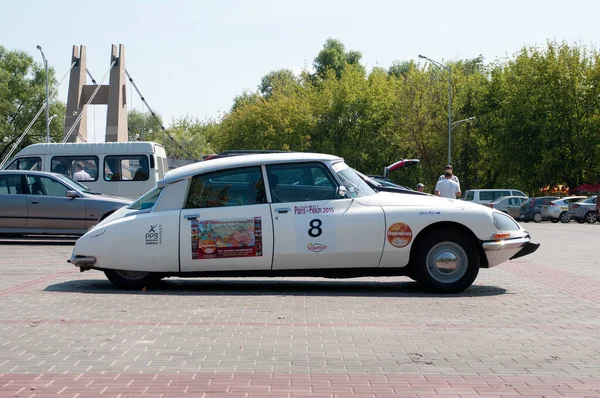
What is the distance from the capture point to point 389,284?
36.6 feet

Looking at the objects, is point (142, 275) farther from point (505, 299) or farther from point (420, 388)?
point (420, 388)

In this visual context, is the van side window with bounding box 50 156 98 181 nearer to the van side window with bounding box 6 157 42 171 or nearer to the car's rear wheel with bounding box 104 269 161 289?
the van side window with bounding box 6 157 42 171

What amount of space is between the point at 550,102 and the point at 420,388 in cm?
5166

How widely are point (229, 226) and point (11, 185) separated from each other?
10.8 meters

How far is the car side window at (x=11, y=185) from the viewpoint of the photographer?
19.1 metres

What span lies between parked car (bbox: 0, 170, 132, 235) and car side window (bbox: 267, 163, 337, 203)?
9.38m

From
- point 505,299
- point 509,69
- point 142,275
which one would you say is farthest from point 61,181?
point 509,69

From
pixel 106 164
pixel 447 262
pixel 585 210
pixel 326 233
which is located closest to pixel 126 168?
pixel 106 164

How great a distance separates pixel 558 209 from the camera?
4553 centimetres

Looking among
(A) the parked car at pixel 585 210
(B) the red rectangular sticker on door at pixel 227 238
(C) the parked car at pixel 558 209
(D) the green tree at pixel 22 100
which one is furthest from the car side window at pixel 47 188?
(D) the green tree at pixel 22 100

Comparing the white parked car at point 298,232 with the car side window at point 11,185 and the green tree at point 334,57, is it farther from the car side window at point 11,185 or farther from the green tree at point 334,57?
the green tree at point 334,57

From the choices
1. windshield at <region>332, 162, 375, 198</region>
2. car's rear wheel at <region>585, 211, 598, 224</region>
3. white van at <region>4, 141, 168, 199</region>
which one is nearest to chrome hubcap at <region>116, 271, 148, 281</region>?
windshield at <region>332, 162, 375, 198</region>

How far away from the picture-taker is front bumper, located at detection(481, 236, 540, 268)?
32.0 feet

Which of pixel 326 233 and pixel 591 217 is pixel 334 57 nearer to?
pixel 591 217
